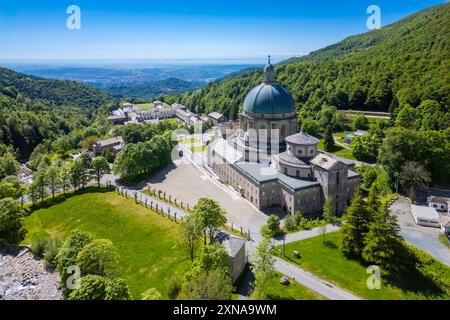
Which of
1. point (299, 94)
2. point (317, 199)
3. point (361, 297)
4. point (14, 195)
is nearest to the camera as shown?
point (361, 297)

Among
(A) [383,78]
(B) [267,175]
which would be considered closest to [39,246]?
(B) [267,175]

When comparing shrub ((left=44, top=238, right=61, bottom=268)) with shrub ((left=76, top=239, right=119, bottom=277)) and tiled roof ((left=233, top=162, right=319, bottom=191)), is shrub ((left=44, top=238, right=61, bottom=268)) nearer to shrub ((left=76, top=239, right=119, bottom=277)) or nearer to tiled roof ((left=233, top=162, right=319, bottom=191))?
shrub ((left=76, top=239, right=119, bottom=277))

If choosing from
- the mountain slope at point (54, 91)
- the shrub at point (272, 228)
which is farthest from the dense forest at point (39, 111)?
the shrub at point (272, 228)

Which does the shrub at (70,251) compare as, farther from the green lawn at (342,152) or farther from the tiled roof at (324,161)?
the green lawn at (342,152)

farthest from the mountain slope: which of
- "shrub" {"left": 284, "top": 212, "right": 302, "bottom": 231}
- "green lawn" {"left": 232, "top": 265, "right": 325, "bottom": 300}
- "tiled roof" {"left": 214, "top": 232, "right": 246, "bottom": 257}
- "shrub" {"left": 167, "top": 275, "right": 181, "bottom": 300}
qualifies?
"green lawn" {"left": 232, "top": 265, "right": 325, "bottom": 300}

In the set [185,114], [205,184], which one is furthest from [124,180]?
[185,114]
